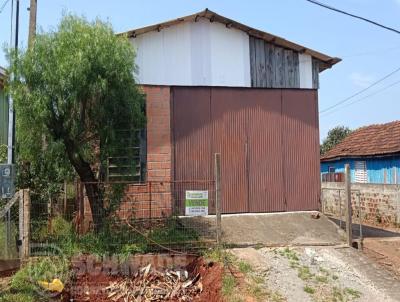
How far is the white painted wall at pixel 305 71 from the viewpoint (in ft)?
42.6

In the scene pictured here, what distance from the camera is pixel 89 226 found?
10031 mm

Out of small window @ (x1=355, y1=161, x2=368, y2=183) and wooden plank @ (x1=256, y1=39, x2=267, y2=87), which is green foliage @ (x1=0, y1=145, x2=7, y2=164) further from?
small window @ (x1=355, y1=161, x2=368, y2=183)

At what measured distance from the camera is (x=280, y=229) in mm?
11172

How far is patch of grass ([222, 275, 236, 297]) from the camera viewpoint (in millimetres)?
7781

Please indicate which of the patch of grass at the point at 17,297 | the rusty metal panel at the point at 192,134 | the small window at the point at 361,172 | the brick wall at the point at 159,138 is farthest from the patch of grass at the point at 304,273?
the small window at the point at 361,172

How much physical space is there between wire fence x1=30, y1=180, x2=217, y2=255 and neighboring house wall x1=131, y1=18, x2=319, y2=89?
316 centimetres

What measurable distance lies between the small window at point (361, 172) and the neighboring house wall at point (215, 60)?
9790 mm

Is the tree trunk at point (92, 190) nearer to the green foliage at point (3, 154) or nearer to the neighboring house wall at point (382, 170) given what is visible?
the green foliage at point (3, 154)

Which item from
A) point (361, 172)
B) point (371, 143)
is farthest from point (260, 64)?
point (361, 172)

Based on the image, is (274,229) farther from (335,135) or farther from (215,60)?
(335,135)

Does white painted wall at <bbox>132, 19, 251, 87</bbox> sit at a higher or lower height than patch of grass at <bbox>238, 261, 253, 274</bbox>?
higher

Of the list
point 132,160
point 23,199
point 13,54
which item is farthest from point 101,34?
point 23,199

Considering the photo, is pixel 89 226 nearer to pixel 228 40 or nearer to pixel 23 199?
pixel 23 199

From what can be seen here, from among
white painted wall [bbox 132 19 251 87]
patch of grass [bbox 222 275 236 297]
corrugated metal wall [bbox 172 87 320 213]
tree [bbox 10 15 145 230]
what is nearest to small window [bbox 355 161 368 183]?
corrugated metal wall [bbox 172 87 320 213]
